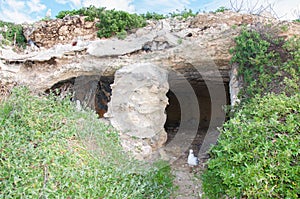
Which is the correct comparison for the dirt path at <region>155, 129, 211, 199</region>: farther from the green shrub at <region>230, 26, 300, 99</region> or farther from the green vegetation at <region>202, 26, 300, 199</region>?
the green shrub at <region>230, 26, 300, 99</region>

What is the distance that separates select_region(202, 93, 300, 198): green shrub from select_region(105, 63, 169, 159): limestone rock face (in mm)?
2838

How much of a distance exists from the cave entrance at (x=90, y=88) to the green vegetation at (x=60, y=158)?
3.20 meters

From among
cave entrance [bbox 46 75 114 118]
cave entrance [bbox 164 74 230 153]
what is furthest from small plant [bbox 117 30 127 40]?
cave entrance [bbox 164 74 230 153]

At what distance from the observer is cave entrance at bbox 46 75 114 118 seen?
700cm

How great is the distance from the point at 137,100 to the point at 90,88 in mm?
2515

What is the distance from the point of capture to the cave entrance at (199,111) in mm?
7344

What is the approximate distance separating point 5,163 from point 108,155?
4.27 ft

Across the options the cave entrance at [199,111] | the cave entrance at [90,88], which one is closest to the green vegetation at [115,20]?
the cave entrance at [90,88]

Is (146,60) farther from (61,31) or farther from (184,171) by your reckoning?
(61,31)

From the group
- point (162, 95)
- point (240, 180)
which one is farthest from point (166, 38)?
point (240, 180)

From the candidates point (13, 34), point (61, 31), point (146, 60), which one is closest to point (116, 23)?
point (61, 31)

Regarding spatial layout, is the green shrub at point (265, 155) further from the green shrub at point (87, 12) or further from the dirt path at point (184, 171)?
the green shrub at point (87, 12)

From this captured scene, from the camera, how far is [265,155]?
2.49m

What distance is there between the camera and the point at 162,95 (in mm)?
6035
